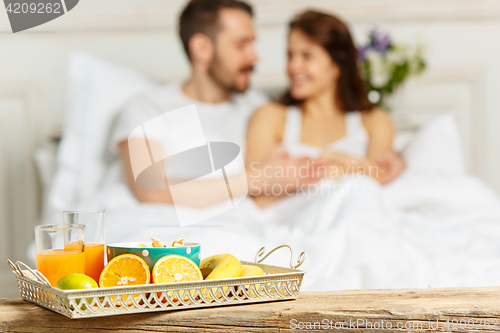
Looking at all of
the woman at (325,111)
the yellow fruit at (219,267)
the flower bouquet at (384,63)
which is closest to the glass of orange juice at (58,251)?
the yellow fruit at (219,267)

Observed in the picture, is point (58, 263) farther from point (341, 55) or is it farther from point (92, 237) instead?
point (341, 55)

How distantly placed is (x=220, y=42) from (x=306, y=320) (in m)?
0.94

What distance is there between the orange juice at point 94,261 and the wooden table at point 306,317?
0.16 ft

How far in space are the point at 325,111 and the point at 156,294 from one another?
1074 mm

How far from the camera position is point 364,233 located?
2.41ft

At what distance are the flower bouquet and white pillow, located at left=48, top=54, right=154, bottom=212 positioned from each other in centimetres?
74

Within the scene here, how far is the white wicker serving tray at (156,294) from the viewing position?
1.33 ft

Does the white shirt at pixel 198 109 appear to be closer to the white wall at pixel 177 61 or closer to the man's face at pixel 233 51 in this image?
the man's face at pixel 233 51

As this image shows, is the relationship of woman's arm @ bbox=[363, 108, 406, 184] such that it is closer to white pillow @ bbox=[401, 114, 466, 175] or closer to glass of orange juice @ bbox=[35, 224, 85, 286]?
white pillow @ bbox=[401, 114, 466, 175]

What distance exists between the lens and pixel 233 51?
1.31 meters

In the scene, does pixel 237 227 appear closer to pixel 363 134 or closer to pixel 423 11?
pixel 363 134

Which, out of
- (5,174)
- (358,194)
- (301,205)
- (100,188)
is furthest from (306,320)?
(5,174)

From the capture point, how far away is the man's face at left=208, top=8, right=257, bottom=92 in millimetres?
1251

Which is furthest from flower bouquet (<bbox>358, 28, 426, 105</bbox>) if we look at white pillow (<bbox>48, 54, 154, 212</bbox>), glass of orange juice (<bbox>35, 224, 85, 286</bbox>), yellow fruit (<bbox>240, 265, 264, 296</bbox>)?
glass of orange juice (<bbox>35, 224, 85, 286</bbox>)
